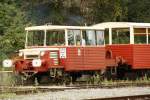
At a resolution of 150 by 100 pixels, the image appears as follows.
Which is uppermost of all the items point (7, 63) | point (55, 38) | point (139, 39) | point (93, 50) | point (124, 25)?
point (124, 25)

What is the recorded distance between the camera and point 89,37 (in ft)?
97.0

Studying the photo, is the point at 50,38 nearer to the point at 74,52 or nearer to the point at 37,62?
the point at 74,52

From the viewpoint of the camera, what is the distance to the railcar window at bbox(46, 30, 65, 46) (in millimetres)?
28375

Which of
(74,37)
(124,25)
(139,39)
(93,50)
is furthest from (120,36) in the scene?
(74,37)

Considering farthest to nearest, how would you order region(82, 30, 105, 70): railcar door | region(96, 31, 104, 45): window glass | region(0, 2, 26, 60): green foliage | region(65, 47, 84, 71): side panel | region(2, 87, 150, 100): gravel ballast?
region(0, 2, 26, 60): green foliage < region(96, 31, 104, 45): window glass < region(82, 30, 105, 70): railcar door < region(65, 47, 84, 71): side panel < region(2, 87, 150, 100): gravel ballast

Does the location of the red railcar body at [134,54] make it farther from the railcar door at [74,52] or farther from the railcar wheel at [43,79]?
the railcar wheel at [43,79]

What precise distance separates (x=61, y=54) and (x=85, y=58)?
1651 millimetres

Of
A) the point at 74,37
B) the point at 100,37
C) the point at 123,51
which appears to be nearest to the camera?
the point at 74,37

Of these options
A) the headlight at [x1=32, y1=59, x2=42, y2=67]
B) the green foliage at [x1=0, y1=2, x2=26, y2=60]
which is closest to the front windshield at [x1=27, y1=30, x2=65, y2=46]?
the headlight at [x1=32, y1=59, x2=42, y2=67]

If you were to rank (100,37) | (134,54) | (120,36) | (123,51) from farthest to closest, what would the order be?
(120,36), (123,51), (134,54), (100,37)

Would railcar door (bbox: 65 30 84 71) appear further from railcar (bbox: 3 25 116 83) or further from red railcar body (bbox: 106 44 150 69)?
red railcar body (bbox: 106 44 150 69)

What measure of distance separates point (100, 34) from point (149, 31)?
3491 mm

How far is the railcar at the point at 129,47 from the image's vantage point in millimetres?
31453

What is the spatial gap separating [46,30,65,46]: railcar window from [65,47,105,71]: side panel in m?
0.51
